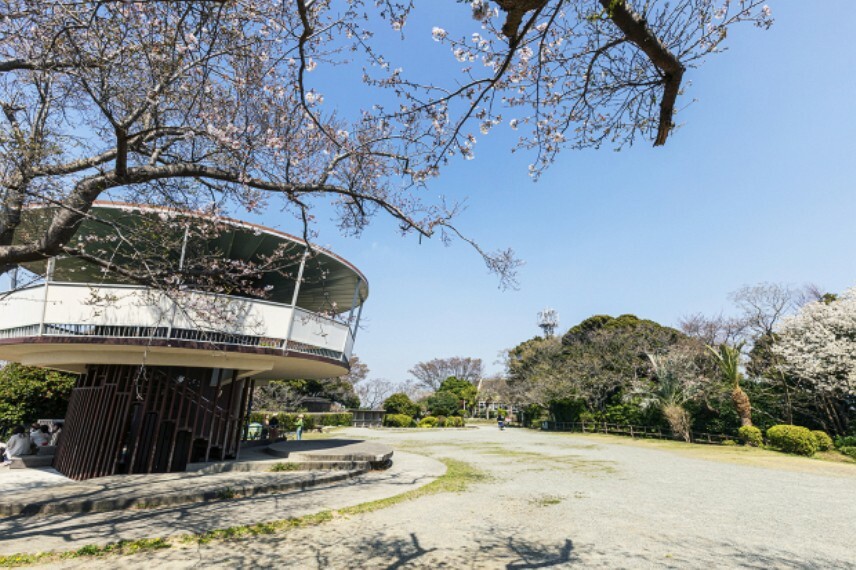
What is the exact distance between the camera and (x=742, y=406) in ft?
76.9

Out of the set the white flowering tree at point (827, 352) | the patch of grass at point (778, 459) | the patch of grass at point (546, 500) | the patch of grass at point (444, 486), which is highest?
the white flowering tree at point (827, 352)

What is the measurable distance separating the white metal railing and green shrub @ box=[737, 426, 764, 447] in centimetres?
2408

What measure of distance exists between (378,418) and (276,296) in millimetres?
28376

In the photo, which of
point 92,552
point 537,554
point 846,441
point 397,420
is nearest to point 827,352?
point 846,441

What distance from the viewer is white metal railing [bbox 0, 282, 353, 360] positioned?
9.03 metres

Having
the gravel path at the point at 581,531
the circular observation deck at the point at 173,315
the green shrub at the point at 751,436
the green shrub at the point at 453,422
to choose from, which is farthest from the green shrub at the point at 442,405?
the gravel path at the point at 581,531

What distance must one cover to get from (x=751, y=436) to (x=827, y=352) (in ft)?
18.2

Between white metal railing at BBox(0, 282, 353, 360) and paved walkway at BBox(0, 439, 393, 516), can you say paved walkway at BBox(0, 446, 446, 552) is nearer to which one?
paved walkway at BBox(0, 439, 393, 516)

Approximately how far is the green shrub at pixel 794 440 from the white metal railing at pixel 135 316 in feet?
70.7

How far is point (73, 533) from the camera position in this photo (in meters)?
5.95

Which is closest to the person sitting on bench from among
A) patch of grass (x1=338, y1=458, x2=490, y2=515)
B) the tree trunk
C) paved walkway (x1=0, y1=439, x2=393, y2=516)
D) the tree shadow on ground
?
paved walkway (x1=0, y1=439, x2=393, y2=516)

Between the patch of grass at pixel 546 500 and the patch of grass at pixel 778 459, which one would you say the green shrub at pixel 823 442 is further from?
the patch of grass at pixel 546 500

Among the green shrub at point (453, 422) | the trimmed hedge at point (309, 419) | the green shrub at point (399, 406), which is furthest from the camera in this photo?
the green shrub at point (399, 406)

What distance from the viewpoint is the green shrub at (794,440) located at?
18.4 m
